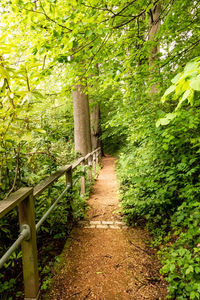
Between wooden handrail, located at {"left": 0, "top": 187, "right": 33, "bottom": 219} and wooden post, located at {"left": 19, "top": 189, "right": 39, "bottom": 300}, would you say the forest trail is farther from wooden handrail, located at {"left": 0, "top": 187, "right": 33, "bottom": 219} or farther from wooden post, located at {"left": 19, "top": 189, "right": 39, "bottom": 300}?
wooden handrail, located at {"left": 0, "top": 187, "right": 33, "bottom": 219}

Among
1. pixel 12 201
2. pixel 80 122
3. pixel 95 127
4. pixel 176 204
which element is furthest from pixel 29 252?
pixel 95 127

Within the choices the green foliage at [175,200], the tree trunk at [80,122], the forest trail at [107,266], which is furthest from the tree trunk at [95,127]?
the forest trail at [107,266]

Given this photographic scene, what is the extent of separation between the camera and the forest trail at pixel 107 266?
197cm

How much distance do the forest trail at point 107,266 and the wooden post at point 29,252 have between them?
0.34 meters

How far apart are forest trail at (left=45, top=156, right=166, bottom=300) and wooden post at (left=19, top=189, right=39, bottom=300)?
1.12 feet

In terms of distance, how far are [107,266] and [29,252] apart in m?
1.22

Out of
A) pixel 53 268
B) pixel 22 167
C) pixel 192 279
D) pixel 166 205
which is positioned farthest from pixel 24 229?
pixel 166 205

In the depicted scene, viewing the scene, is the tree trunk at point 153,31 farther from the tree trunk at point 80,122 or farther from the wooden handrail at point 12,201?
the wooden handrail at point 12,201

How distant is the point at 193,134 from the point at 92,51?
217cm

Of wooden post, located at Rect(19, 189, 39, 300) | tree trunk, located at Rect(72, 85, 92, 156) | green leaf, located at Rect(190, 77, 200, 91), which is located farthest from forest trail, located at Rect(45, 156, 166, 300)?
tree trunk, located at Rect(72, 85, 92, 156)

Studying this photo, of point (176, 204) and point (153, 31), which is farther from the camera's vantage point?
point (153, 31)

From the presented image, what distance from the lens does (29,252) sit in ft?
5.47

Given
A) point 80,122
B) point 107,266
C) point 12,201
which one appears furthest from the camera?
point 80,122

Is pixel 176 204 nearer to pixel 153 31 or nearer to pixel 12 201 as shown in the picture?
pixel 12 201
